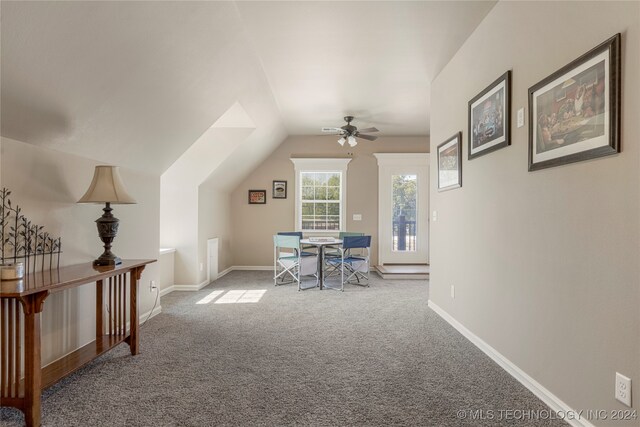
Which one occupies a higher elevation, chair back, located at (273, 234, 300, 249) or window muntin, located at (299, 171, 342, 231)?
window muntin, located at (299, 171, 342, 231)

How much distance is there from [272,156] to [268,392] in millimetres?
5816

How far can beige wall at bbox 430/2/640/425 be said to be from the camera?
1601mm

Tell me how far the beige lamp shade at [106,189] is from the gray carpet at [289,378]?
1203 millimetres

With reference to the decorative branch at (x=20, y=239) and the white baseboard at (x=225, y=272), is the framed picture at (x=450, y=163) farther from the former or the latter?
the white baseboard at (x=225, y=272)

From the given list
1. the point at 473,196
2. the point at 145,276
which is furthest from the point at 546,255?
the point at 145,276

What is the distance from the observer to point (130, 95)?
274 cm

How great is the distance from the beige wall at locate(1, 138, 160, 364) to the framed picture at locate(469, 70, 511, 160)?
10.5 ft

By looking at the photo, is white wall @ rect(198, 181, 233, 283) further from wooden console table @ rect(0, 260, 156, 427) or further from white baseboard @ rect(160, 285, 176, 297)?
wooden console table @ rect(0, 260, 156, 427)

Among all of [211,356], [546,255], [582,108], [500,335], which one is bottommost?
[211,356]

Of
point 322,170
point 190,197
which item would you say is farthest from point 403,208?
point 190,197

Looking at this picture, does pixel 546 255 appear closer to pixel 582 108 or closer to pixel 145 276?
pixel 582 108

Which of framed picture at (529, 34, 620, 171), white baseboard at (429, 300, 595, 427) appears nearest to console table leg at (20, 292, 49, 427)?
white baseboard at (429, 300, 595, 427)

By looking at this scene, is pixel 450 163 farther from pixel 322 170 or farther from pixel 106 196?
pixel 322 170

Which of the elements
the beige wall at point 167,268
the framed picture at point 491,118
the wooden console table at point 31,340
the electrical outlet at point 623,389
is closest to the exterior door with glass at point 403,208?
the beige wall at point 167,268
